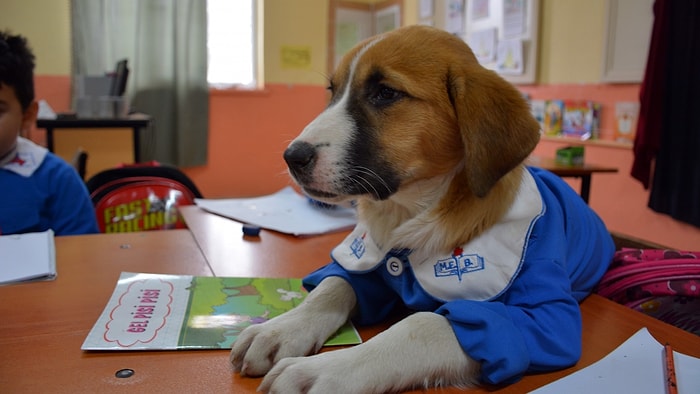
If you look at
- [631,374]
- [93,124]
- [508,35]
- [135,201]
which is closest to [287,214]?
[135,201]

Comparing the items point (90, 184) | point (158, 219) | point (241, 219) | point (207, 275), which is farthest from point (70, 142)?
point (207, 275)

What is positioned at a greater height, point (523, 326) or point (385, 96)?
point (385, 96)

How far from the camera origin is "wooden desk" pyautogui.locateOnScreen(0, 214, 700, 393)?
66 cm

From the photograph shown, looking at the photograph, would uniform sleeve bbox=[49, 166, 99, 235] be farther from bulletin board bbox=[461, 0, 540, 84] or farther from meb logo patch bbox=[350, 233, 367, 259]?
bulletin board bbox=[461, 0, 540, 84]

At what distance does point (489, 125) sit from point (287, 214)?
37.3 inches

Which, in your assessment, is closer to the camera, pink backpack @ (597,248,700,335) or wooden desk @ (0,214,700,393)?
wooden desk @ (0,214,700,393)

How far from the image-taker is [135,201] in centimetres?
185

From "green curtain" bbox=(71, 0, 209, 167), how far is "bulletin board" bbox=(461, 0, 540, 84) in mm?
2177

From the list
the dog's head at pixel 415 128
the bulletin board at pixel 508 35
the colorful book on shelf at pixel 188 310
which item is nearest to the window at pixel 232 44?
the bulletin board at pixel 508 35

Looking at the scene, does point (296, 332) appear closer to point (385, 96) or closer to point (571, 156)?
point (385, 96)

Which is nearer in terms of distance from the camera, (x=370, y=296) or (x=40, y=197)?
(x=370, y=296)

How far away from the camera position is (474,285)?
757 millimetres

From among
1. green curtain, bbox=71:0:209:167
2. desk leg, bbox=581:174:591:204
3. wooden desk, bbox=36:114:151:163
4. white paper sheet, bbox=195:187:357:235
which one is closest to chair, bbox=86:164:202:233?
white paper sheet, bbox=195:187:357:235

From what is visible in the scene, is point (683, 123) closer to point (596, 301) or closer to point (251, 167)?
point (596, 301)
